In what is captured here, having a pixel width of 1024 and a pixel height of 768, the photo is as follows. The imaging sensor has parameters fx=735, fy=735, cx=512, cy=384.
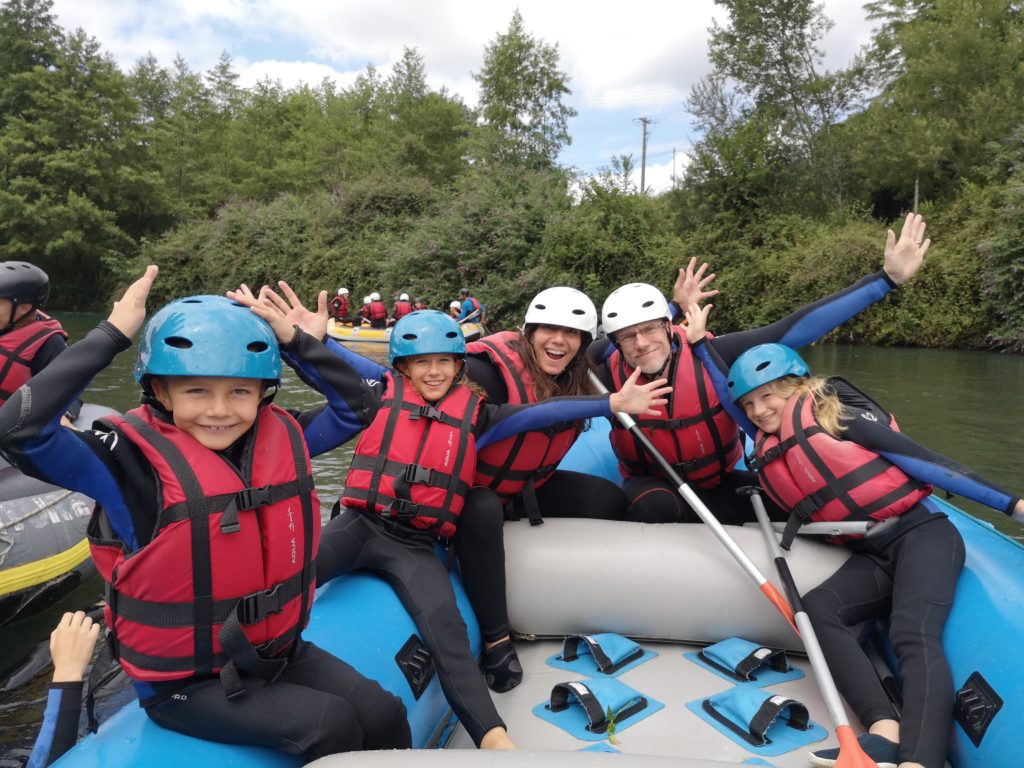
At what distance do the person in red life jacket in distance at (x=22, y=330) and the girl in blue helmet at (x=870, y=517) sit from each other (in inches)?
119

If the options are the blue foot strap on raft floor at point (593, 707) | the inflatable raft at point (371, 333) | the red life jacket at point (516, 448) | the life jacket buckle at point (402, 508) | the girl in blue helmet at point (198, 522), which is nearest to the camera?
the girl in blue helmet at point (198, 522)

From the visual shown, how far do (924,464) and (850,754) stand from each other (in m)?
0.97

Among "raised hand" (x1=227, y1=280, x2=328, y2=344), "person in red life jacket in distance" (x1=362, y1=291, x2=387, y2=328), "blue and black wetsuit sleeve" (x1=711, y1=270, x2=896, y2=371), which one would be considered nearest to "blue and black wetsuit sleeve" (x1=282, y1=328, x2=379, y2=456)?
"raised hand" (x1=227, y1=280, x2=328, y2=344)

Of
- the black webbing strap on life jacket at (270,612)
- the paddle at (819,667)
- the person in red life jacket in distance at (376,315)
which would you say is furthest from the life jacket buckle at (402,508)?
the person in red life jacket in distance at (376,315)

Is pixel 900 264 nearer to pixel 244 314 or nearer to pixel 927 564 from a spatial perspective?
pixel 927 564

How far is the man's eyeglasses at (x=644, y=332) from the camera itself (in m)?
2.93

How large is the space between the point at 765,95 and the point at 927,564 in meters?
21.0

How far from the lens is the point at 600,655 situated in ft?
7.95

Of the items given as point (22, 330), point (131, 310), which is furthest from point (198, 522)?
point (22, 330)

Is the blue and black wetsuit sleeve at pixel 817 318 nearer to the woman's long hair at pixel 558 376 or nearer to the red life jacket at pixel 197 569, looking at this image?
the woman's long hair at pixel 558 376

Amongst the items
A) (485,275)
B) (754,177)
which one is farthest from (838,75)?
(485,275)

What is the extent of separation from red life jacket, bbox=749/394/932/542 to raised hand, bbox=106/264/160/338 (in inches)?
77.1

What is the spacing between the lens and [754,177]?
52.0 ft

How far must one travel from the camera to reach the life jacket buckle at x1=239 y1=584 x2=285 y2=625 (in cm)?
150
